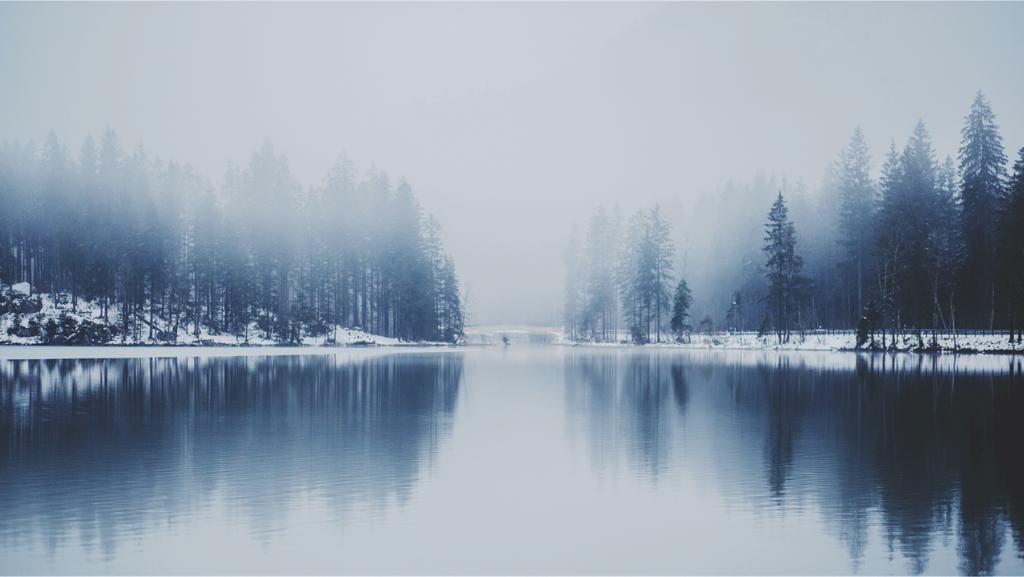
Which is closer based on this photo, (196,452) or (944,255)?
(196,452)

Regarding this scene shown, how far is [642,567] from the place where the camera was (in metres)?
9.96

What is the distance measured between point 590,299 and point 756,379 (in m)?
73.6

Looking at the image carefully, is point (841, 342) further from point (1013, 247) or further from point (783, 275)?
point (1013, 247)

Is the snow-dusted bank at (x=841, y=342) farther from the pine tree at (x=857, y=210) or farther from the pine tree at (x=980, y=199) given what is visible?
the pine tree at (x=857, y=210)

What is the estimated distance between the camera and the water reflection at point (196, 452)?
474 inches

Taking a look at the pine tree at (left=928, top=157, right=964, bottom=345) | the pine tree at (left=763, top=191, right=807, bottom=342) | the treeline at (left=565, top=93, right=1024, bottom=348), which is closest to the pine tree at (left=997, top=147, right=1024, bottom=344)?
the treeline at (left=565, top=93, right=1024, bottom=348)

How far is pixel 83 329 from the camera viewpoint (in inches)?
2810

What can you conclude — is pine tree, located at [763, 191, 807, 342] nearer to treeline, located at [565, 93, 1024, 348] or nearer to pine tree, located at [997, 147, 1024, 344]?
treeline, located at [565, 93, 1024, 348]

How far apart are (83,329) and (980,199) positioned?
88419 millimetres

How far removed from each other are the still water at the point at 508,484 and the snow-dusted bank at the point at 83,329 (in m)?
46.3

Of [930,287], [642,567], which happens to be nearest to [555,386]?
[642,567]

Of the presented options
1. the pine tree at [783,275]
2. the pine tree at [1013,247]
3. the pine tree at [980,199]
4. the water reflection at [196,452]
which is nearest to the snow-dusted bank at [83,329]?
the water reflection at [196,452]

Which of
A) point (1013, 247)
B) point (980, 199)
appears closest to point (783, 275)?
point (980, 199)

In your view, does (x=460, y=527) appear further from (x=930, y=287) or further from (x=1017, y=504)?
(x=930, y=287)
